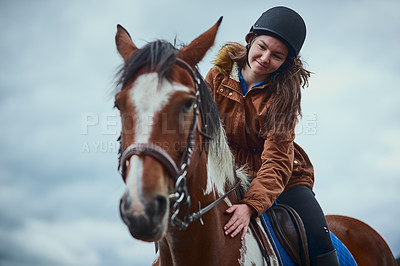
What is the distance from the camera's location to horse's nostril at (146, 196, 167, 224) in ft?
6.81

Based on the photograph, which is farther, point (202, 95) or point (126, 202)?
point (202, 95)

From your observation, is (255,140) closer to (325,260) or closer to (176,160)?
(325,260)

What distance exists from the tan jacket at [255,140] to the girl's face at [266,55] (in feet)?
0.64

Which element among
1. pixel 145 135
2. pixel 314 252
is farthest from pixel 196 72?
pixel 314 252

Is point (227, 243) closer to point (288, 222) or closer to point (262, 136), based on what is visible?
point (288, 222)

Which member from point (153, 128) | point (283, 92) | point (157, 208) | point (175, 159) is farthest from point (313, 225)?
point (153, 128)

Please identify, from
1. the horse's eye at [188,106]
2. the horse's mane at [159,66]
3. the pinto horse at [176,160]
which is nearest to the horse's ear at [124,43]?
the pinto horse at [176,160]

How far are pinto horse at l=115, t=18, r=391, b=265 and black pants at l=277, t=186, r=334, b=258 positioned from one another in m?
0.56

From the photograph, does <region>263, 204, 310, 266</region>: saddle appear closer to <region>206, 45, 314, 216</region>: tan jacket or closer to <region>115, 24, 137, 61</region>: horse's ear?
<region>206, 45, 314, 216</region>: tan jacket

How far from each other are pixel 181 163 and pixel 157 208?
390 millimetres

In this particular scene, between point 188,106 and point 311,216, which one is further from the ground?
point 188,106

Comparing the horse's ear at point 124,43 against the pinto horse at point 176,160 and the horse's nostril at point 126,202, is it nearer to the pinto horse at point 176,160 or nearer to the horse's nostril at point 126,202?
the pinto horse at point 176,160

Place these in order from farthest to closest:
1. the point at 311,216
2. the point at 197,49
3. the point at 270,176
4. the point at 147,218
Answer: the point at 311,216 < the point at 270,176 < the point at 197,49 < the point at 147,218

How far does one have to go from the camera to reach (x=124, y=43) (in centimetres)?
296
